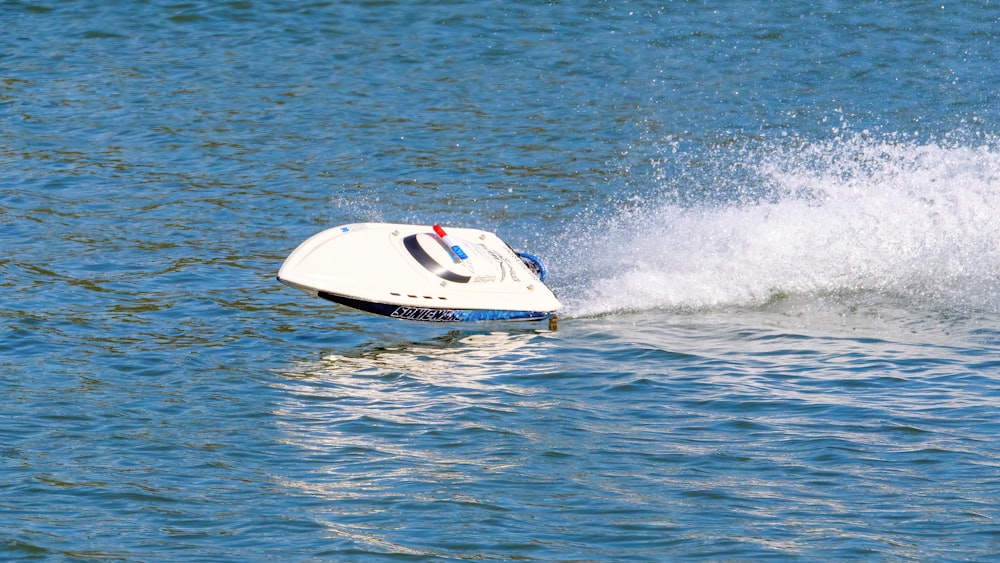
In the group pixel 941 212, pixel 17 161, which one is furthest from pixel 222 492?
pixel 17 161

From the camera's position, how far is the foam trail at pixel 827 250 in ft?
50.6

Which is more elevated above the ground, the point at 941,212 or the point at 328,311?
the point at 941,212

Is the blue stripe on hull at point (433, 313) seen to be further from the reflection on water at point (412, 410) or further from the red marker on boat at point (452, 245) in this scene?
the red marker on boat at point (452, 245)

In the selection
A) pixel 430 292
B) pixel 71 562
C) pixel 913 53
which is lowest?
pixel 71 562

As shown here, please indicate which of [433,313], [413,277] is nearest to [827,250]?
[433,313]

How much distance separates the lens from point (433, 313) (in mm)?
14000

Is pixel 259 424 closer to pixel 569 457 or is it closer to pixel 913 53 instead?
pixel 569 457

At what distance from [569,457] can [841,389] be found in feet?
9.32

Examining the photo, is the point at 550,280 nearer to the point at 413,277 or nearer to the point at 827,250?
the point at 413,277

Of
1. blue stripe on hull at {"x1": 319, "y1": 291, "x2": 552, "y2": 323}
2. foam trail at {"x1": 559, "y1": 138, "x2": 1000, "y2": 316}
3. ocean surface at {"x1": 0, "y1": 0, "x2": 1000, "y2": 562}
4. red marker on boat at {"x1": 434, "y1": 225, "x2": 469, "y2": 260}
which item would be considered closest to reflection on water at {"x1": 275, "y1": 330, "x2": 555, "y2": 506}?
ocean surface at {"x1": 0, "y1": 0, "x2": 1000, "y2": 562}

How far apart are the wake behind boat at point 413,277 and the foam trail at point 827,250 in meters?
1.11

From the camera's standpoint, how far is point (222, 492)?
32.8 ft

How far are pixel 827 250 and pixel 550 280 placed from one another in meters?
Result: 3.20

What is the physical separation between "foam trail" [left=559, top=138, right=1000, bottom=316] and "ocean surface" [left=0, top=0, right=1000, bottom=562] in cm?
5
